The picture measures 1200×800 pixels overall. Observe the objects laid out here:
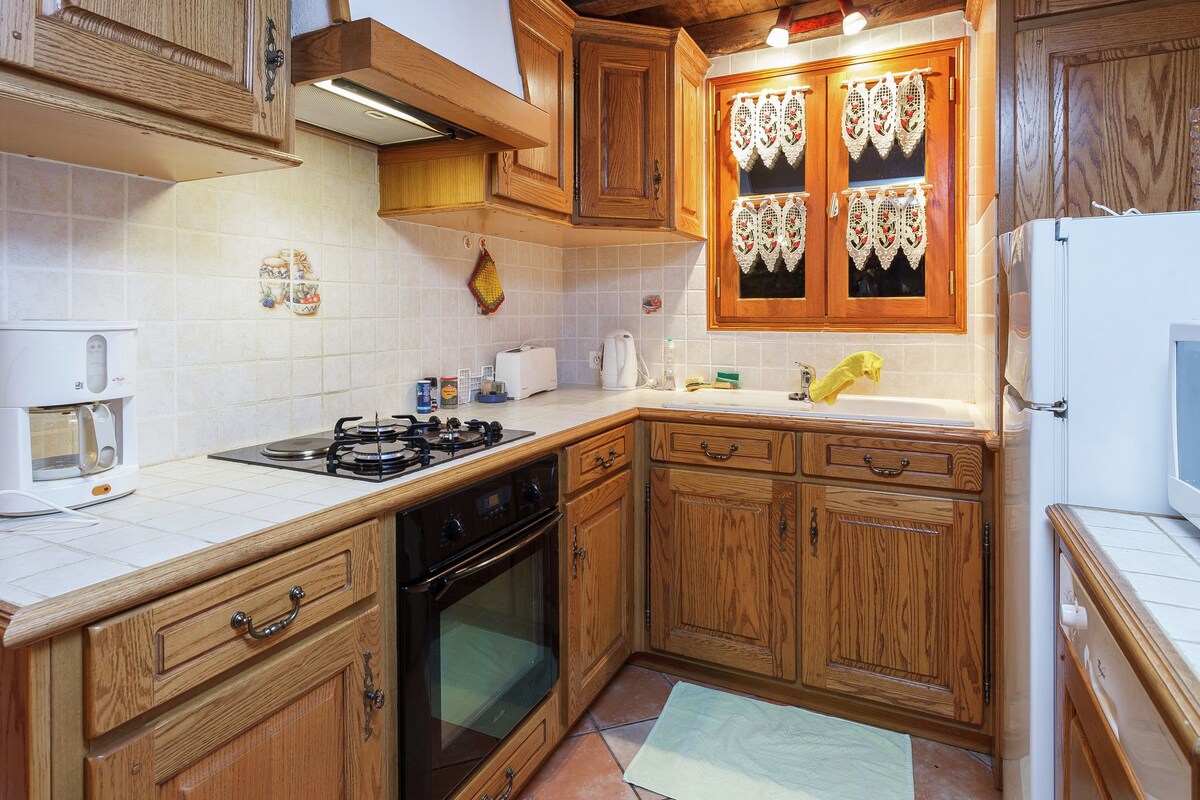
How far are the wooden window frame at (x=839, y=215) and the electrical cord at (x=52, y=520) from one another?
2.24 metres

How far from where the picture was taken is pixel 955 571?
197 cm

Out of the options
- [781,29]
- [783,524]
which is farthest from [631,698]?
[781,29]

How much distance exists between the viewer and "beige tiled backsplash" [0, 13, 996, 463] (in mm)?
1384

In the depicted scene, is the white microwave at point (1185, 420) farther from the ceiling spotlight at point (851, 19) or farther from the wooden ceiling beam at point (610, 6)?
the wooden ceiling beam at point (610, 6)

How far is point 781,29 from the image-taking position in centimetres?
244

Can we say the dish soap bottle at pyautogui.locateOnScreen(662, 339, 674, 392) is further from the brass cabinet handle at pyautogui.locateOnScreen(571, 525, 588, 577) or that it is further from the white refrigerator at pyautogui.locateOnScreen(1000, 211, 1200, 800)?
the white refrigerator at pyautogui.locateOnScreen(1000, 211, 1200, 800)

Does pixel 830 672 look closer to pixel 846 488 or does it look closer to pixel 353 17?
pixel 846 488

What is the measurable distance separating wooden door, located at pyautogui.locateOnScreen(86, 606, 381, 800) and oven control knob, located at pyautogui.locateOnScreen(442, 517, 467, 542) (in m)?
0.21

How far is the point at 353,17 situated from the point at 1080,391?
150 cm

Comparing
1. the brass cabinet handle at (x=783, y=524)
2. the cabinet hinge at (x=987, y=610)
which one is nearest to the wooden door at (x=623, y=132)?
the brass cabinet handle at (x=783, y=524)

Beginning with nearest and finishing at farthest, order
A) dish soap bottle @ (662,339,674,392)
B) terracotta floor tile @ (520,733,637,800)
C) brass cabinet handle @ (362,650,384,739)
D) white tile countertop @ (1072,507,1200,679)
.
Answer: white tile countertop @ (1072,507,1200,679), brass cabinet handle @ (362,650,384,739), terracotta floor tile @ (520,733,637,800), dish soap bottle @ (662,339,674,392)

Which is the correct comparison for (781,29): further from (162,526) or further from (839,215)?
(162,526)

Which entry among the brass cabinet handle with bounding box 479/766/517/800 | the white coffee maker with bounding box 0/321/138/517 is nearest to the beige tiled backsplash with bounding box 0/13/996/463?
the white coffee maker with bounding box 0/321/138/517

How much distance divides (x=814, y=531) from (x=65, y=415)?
73.4 inches
